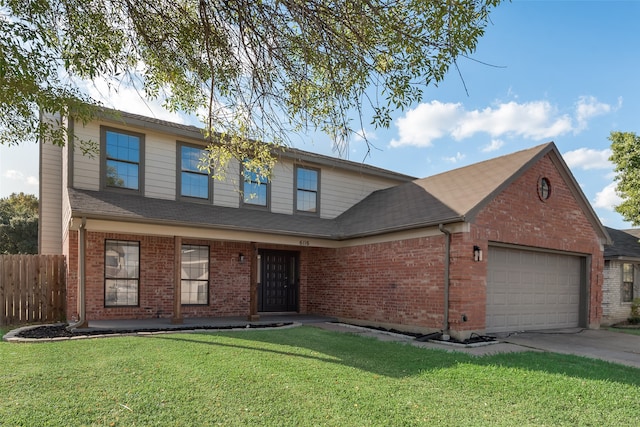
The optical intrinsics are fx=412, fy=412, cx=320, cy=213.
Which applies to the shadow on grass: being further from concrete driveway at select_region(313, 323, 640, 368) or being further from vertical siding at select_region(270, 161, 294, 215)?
vertical siding at select_region(270, 161, 294, 215)

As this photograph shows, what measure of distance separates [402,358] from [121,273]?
7799 millimetres

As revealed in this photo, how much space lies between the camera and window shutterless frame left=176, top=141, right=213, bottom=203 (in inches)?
469

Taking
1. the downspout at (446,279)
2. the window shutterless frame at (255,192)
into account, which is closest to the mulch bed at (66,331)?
the window shutterless frame at (255,192)

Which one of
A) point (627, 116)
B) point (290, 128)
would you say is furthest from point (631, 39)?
point (627, 116)

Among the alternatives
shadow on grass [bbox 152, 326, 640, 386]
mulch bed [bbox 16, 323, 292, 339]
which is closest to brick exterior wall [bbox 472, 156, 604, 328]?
shadow on grass [bbox 152, 326, 640, 386]

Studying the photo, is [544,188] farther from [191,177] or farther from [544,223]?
[191,177]

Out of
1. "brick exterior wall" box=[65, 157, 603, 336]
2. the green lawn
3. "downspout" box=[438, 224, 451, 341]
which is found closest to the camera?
the green lawn

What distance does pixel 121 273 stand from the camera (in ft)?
35.9

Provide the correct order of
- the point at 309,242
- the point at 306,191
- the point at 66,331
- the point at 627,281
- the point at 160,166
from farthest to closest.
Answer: the point at 627,281, the point at 306,191, the point at 309,242, the point at 160,166, the point at 66,331

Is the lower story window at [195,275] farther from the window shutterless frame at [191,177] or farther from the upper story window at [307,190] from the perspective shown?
the upper story window at [307,190]

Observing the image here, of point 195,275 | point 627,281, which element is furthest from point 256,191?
point 627,281

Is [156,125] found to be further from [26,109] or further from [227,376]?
[227,376]

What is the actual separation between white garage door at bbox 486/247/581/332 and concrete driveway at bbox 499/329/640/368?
414 millimetres

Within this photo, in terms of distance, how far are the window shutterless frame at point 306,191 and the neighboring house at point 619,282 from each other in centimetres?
1014
